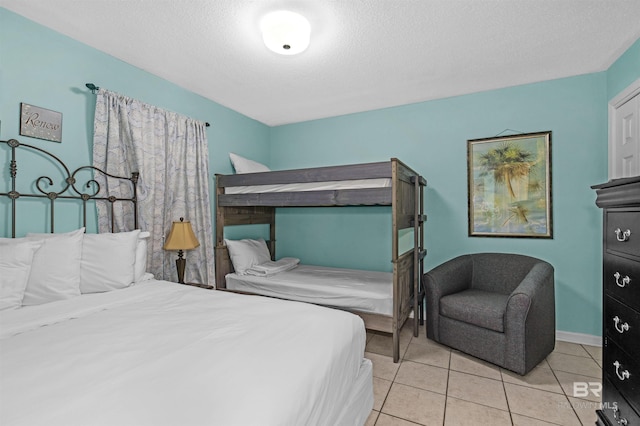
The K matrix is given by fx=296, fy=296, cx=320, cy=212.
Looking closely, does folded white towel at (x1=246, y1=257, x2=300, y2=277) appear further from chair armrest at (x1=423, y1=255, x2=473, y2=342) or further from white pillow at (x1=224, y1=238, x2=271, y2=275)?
chair armrest at (x1=423, y1=255, x2=473, y2=342)

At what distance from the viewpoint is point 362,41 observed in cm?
219

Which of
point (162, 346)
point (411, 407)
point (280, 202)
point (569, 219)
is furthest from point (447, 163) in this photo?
point (162, 346)

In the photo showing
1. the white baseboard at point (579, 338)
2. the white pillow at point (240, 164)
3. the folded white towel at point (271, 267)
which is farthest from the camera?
the white pillow at point (240, 164)

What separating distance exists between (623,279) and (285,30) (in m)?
2.28

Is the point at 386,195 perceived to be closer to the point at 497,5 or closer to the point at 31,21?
the point at 497,5

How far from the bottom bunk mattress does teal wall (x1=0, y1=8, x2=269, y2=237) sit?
164 centimetres

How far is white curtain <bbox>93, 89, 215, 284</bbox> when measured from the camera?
7.77 feet

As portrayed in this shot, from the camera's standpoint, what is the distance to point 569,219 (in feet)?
9.29

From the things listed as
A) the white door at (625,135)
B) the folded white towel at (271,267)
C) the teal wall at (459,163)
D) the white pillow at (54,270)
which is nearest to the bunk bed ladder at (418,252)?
the teal wall at (459,163)

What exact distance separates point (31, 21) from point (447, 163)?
3.69 metres

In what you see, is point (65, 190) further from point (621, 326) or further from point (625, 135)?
point (625, 135)

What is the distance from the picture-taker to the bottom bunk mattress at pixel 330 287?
8.59ft

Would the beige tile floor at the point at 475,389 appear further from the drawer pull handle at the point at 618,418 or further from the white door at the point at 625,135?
the white door at the point at 625,135

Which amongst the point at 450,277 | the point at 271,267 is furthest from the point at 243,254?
the point at 450,277
